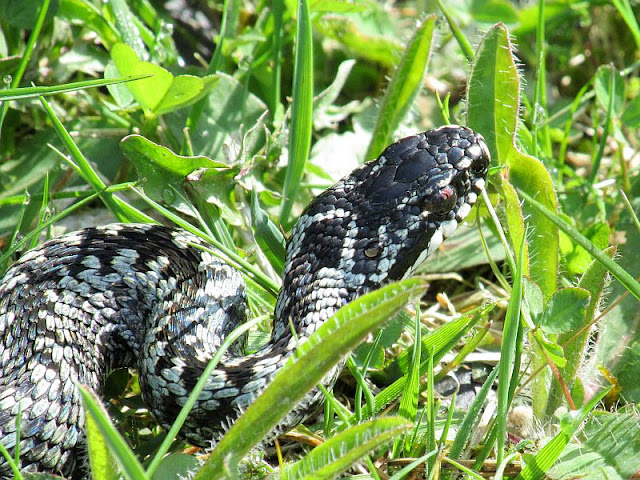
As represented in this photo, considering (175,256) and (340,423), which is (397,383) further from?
(175,256)

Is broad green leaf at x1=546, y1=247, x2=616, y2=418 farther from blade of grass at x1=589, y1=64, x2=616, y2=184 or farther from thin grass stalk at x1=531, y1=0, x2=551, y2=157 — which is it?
blade of grass at x1=589, y1=64, x2=616, y2=184

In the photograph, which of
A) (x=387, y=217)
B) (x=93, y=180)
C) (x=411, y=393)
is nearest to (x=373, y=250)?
(x=387, y=217)

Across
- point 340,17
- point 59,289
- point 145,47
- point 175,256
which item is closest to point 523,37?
point 340,17

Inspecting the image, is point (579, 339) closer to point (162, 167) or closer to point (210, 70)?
point (162, 167)

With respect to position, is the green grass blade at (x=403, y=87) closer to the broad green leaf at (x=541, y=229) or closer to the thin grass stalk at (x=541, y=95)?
the thin grass stalk at (x=541, y=95)

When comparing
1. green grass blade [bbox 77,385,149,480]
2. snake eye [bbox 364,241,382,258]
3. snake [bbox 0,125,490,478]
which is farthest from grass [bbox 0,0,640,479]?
snake eye [bbox 364,241,382,258]

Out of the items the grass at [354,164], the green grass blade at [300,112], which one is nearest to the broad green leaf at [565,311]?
the grass at [354,164]
